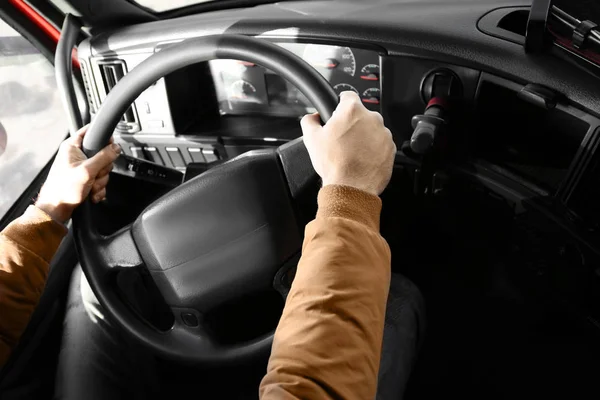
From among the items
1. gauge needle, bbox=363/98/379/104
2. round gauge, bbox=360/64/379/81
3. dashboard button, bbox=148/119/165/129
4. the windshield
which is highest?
round gauge, bbox=360/64/379/81

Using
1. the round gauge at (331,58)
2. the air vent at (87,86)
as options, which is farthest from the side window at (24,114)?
the round gauge at (331,58)

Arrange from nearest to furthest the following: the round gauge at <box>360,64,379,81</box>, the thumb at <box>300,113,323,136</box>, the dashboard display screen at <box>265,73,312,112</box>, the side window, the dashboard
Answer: the thumb at <box>300,113,323,136</box> < the dashboard < the round gauge at <box>360,64,379,81</box> < the dashboard display screen at <box>265,73,312,112</box> < the side window

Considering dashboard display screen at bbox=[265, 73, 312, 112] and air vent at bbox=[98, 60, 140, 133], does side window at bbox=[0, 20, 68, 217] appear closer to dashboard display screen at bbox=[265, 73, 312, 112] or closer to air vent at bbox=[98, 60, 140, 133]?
air vent at bbox=[98, 60, 140, 133]

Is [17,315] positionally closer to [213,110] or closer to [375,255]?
[375,255]

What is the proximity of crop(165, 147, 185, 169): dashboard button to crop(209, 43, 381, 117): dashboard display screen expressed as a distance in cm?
17

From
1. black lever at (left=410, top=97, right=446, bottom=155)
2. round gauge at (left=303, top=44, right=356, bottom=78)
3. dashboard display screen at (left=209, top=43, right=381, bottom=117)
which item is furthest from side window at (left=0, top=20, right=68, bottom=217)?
black lever at (left=410, top=97, right=446, bottom=155)

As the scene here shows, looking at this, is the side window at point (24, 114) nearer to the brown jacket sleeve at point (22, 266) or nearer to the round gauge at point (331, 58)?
the brown jacket sleeve at point (22, 266)

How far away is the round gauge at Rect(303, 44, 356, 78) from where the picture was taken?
1.22 m

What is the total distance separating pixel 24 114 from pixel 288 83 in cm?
94

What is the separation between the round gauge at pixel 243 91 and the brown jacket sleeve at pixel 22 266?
0.63 metres

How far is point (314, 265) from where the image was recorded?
698 millimetres

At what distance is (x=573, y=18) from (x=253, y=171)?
63 centimetres

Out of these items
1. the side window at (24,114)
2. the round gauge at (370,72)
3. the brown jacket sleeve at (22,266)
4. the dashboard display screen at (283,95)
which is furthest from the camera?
the side window at (24,114)

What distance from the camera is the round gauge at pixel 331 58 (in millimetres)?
1216
